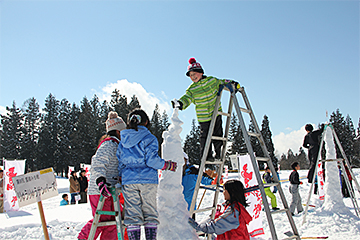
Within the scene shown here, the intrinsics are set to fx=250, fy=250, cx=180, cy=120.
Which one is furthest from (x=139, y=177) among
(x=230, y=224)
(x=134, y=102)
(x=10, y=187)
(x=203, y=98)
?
(x=134, y=102)

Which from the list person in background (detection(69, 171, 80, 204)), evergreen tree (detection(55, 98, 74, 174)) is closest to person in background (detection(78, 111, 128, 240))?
person in background (detection(69, 171, 80, 204))

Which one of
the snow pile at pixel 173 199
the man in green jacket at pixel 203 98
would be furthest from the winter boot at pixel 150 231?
the man in green jacket at pixel 203 98

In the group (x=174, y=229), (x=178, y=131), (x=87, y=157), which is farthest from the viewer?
(x=87, y=157)

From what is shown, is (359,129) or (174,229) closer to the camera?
(174,229)

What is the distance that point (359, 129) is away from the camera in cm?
5194

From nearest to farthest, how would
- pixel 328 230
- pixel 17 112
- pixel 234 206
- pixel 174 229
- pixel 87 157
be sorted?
pixel 234 206 → pixel 174 229 → pixel 328 230 → pixel 87 157 → pixel 17 112

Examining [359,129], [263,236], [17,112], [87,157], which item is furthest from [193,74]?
[359,129]

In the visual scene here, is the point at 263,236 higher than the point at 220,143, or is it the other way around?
the point at 220,143

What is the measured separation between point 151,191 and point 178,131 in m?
1.99

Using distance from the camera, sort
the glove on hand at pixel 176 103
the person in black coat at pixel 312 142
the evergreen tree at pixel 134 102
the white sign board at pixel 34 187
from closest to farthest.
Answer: the white sign board at pixel 34 187 → the glove on hand at pixel 176 103 → the person in black coat at pixel 312 142 → the evergreen tree at pixel 134 102

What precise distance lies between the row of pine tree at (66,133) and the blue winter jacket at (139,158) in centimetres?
4021

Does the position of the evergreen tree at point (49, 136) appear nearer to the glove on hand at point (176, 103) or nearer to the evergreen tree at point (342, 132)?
the glove on hand at point (176, 103)

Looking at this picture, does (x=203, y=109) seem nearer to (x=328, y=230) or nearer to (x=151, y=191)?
(x=151, y=191)

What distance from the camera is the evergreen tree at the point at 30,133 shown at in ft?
147
